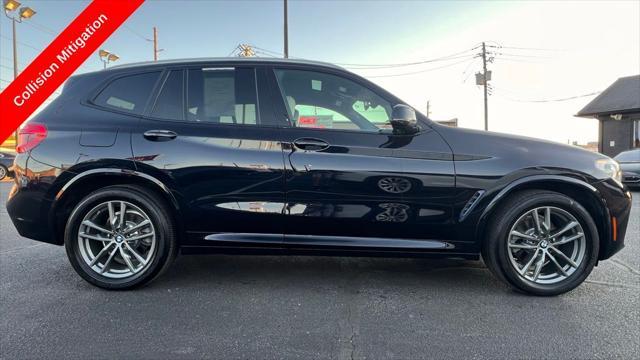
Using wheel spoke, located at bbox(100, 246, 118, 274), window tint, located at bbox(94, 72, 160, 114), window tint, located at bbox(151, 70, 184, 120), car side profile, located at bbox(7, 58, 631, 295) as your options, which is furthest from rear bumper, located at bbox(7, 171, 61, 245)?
window tint, located at bbox(151, 70, 184, 120)

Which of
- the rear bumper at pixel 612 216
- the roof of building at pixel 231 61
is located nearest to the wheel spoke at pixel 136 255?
the roof of building at pixel 231 61

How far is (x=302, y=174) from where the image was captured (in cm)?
286

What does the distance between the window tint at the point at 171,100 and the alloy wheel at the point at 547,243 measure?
281cm

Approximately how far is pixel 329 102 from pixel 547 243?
2.06 m

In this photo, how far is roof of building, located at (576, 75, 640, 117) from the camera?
2006 centimetres

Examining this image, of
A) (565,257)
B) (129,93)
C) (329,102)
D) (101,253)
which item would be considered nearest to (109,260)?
(101,253)

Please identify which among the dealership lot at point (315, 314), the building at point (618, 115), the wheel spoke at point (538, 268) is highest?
the building at point (618, 115)

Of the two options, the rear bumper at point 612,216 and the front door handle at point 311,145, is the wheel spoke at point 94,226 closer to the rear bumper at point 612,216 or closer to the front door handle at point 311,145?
the front door handle at point 311,145

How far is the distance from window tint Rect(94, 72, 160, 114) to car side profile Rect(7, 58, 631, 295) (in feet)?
0.08

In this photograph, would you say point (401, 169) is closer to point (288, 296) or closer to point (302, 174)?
point (302, 174)

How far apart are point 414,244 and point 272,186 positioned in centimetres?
119

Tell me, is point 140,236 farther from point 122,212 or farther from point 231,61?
point 231,61

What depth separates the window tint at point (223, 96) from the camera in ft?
9.95

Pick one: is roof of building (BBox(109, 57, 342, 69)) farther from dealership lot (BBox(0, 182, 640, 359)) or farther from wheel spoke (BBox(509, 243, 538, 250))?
wheel spoke (BBox(509, 243, 538, 250))
